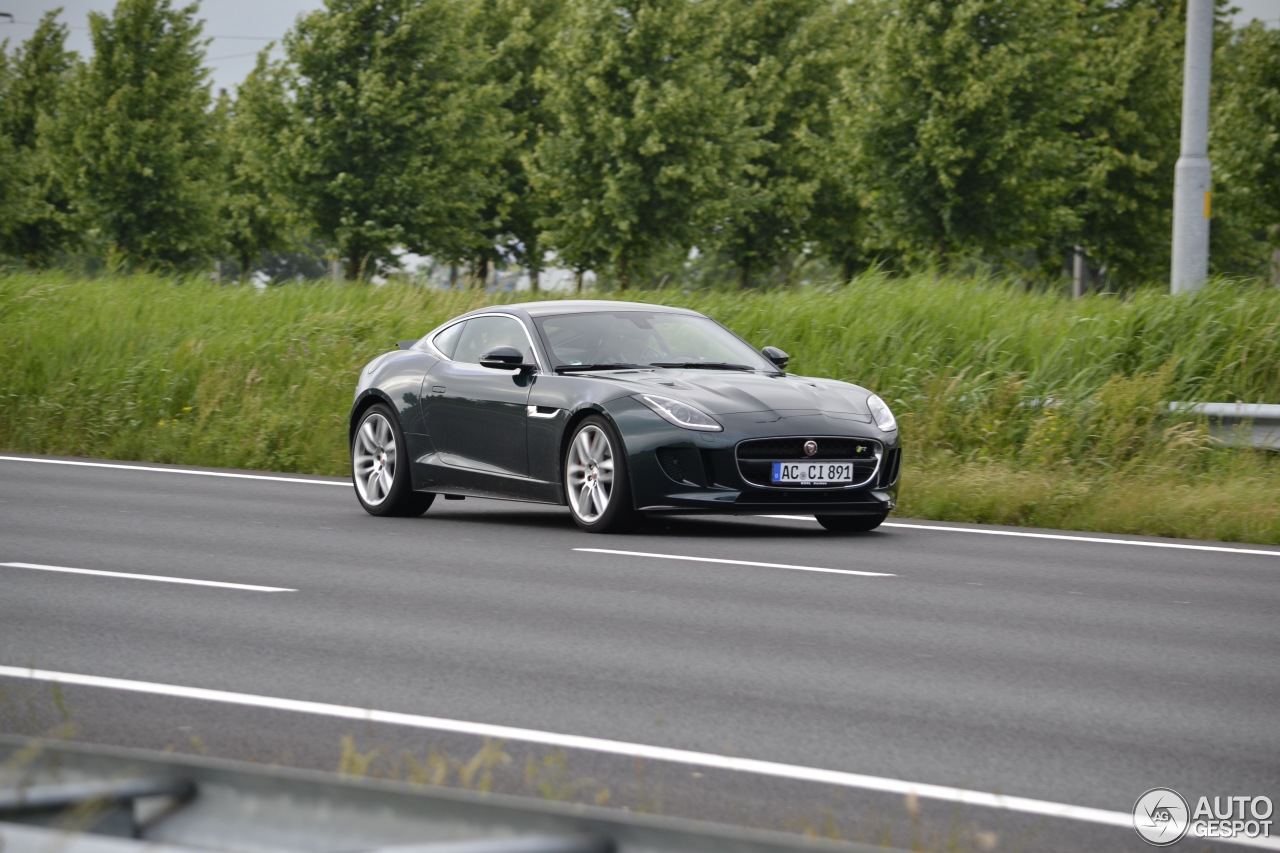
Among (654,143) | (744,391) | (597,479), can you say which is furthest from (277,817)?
(654,143)

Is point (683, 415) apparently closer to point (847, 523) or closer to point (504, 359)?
point (504, 359)

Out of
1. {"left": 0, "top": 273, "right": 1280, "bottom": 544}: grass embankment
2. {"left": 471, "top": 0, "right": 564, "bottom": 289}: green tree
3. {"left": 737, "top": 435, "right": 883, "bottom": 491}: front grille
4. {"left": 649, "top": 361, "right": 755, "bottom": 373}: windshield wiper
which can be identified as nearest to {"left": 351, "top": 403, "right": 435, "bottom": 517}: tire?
{"left": 649, "top": 361, "right": 755, "bottom": 373}: windshield wiper

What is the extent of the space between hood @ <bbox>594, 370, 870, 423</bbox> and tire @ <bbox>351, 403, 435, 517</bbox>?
1909mm

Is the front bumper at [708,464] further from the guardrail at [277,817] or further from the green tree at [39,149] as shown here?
the green tree at [39,149]

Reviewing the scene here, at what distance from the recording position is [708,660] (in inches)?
276

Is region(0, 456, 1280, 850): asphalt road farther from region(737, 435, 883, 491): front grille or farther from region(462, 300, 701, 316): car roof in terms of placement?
region(462, 300, 701, 316): car roof

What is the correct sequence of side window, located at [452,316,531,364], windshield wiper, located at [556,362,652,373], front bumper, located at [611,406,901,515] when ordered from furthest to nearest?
side window, located at [452,316,531,364], windshield wiper, located at [556,362,652,373], front bumper, located at [611,406,901,515]

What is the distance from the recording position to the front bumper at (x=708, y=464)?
35.4 feet

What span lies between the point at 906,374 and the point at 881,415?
5.23 meters

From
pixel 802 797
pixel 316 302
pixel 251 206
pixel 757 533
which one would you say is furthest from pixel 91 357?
pixel 251 206

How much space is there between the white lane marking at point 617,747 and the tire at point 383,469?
6.20 meters

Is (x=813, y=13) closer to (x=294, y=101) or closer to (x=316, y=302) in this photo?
(x=294, y=101)

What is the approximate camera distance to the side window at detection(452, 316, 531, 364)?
1248 cm

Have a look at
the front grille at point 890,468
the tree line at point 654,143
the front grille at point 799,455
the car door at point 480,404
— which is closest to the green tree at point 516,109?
the tree line at point 654,143
